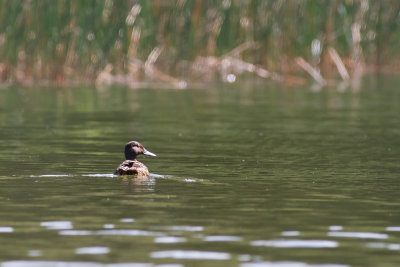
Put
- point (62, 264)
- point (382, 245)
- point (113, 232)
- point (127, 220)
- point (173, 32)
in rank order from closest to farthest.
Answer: point (62, 264), point (382, 245), point (113, 232), point (127, 220), point (173, 32)

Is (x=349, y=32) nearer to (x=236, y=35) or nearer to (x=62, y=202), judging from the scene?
(x=236, y=35)

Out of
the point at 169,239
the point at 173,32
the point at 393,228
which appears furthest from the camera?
the point at 173,32

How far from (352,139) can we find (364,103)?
7.27 metres

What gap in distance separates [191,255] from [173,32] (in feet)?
54.2

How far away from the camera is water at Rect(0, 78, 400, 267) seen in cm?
693

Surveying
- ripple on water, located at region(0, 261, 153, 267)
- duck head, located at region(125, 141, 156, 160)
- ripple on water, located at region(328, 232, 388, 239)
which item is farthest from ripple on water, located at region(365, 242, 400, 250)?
duck head, located at region(125, 141, 156, 160)

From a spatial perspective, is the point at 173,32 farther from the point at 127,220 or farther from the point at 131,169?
the point at 127,220

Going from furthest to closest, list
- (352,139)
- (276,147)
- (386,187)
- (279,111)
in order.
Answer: (279,111), (352,139), (276,147), (386,187)

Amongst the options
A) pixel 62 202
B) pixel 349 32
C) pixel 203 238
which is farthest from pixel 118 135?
pixel 349 32

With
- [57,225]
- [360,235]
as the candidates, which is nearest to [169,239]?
[57,225]

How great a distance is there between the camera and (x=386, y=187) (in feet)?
32.4

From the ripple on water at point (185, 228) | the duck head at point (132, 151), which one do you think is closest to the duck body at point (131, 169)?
the duck head at point (132, 151)

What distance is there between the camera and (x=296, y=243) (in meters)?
7.16

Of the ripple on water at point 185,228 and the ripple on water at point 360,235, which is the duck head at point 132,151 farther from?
the ripple on water at point 360,235
